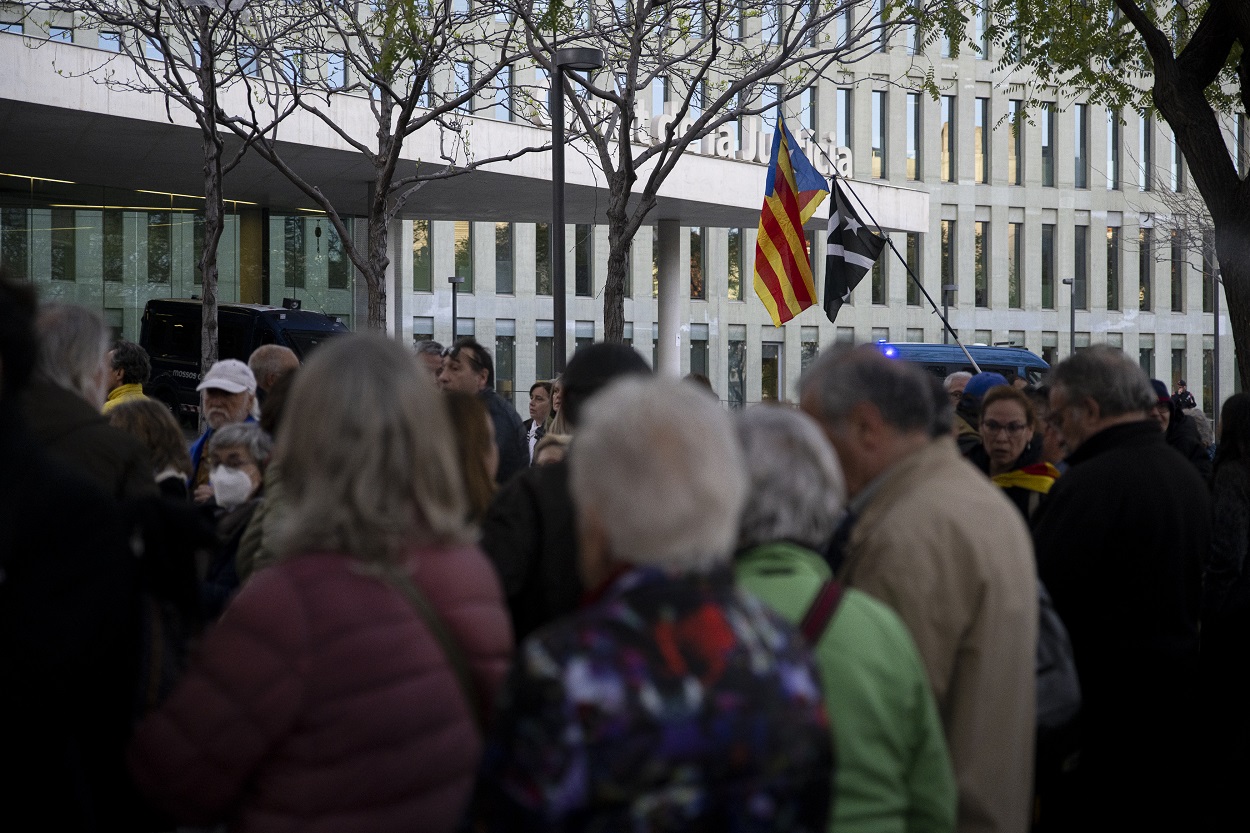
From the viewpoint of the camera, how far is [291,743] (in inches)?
97.0

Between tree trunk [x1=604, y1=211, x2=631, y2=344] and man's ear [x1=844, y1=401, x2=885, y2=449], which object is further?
tree trunk [x1=604, y1=211, x2=631, y2=344]

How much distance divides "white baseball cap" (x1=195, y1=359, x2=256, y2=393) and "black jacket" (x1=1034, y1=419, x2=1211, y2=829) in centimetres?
366

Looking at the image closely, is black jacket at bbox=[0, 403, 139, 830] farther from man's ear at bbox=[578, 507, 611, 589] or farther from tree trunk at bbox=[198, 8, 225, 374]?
tree trunk at bbox=[198, 8, 225, 374]

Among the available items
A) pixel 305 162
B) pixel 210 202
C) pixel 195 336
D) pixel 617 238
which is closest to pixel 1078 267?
pixel 305 162

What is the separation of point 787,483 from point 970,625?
78 centimetres

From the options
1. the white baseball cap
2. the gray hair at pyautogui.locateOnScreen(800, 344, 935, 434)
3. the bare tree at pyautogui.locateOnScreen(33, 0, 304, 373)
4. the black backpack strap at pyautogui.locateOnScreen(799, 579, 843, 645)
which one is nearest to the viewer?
the black backpack strap at pyautogui.locateOnScreen(799, 579, 843, 645)

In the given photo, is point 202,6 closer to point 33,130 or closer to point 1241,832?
point 33,130

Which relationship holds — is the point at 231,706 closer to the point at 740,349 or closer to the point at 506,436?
the point at 506,436

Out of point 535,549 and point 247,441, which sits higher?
point 247,441

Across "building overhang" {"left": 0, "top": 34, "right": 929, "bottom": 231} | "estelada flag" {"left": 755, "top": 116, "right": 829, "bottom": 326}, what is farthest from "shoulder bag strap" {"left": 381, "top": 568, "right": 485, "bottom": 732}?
"building overhang" {"left": 0, "top": 34, "right": 929, "bottom": 231}

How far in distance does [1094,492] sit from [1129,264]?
50.7 metres

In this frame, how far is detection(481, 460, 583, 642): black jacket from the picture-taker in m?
3.54

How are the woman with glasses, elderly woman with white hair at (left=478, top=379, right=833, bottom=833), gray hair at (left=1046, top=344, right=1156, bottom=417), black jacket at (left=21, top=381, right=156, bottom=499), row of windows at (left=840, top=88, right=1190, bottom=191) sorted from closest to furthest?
elderly woman with white hair at (left=478, top=379, right=833, bottom=833), black jacket at (left=21, top=381, right=156, bottom=499), gray hair at (left=1046, top=344, right=1156, bottom=417), the woman with glasses, row of windows at (left=840, top=88, right=1190, bottom=191)

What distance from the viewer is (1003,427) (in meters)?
6.61
